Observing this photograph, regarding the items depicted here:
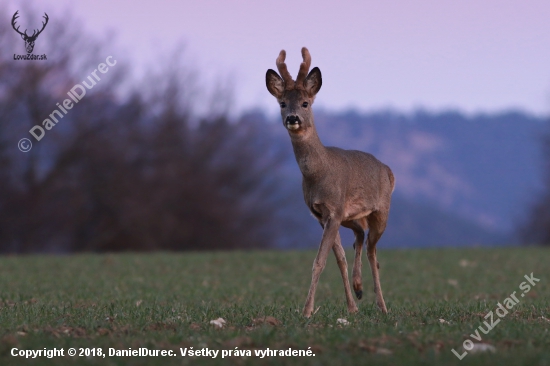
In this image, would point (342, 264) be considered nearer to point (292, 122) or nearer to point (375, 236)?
point (375, 236)

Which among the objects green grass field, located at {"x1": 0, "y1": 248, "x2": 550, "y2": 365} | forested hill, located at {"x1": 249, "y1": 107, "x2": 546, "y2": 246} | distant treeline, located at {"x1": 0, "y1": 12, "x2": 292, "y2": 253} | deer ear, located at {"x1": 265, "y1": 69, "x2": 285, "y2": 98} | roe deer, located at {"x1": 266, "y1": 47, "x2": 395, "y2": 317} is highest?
forested hill, located at {"x1": 249, "y1": 107, "x2": 546, "y2": 246}

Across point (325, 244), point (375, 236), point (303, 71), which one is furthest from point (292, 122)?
point (375, 236)

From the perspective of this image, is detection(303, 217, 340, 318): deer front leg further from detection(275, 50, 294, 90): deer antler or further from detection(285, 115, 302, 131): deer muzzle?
detection(275, 50, 294, 90): deer antler

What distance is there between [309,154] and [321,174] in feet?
0.92

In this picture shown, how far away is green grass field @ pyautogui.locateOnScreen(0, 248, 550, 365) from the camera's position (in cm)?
654

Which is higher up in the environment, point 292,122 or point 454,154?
point 454,154

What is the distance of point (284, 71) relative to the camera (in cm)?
984

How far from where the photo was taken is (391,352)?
651 cm

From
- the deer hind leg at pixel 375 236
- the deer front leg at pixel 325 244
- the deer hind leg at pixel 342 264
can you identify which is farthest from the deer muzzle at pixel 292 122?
the deer hind leg at pixel 375 236

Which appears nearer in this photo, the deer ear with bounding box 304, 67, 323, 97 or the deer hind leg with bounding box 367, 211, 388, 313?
the deer ear with bounding box 304, 67, 323, 97

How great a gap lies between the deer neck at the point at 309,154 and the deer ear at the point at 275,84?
21.3 inches

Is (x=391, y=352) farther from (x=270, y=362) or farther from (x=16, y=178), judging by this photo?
(x=16, y=178)

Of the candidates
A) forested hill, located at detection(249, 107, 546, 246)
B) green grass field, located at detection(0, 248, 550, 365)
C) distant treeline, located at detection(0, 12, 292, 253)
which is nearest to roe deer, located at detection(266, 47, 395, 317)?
green grass field, located at detection(0, 248, 550, 365)

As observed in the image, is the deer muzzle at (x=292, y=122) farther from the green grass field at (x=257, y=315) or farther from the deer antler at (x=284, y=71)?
the green grass field at (x=257, y=315)
